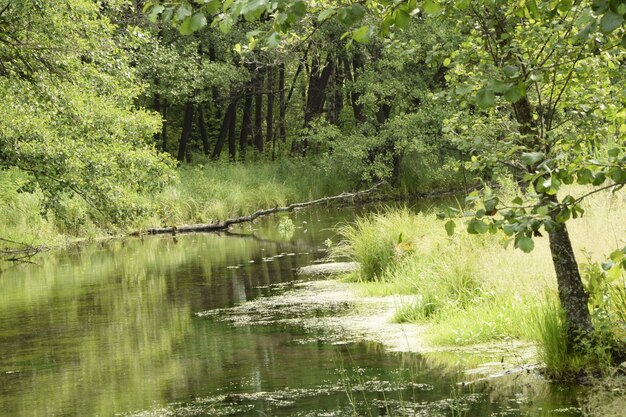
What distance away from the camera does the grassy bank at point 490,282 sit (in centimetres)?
846

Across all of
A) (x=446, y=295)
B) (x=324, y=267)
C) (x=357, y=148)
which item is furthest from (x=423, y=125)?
(x=446, y=295)

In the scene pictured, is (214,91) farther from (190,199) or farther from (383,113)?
(190,199)

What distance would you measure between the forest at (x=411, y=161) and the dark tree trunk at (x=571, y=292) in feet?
0.06

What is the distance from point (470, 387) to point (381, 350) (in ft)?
6.90

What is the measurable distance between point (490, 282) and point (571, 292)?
3576 millimetres

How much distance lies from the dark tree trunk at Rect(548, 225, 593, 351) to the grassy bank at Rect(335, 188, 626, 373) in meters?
0.11

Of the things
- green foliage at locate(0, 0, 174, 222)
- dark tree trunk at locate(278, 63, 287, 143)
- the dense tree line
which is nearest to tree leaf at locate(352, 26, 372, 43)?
the dense tree line

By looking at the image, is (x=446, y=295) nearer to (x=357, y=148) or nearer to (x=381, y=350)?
(x=381, y=350)

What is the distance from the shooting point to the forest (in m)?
4.16

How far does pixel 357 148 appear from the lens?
117 feet

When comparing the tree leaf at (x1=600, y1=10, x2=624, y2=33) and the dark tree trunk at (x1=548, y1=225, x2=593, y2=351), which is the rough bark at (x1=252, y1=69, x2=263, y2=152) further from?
the tree leaf at (x1=600, y1=10, x2=624, y2=33)

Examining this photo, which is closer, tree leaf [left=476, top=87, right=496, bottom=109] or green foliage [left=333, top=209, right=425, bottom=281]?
tree leaf [left=476, top=87, right=496, bottom=109]

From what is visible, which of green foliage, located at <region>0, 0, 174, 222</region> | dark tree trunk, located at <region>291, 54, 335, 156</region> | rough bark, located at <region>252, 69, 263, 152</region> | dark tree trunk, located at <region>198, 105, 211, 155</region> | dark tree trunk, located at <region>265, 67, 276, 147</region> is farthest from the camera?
dark tree trunk, located at <region>265, 67, 276, 147</region>

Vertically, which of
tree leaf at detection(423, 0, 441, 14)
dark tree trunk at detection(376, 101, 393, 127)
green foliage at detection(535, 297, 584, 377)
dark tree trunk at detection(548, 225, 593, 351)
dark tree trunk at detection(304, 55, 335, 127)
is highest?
dark tree trunk at detection(304, 55, 335, 127)
